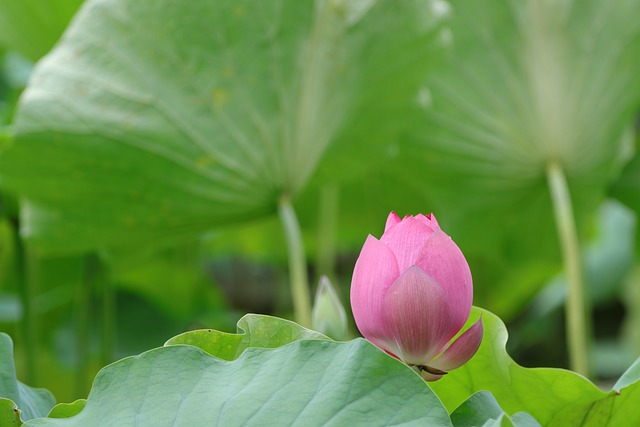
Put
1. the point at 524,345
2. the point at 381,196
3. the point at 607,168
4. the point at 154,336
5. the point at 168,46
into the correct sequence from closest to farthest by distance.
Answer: the point at 168,46 → the point at 607,168 → the point at 381,196 → the point at 154,336 → the point at 524,345

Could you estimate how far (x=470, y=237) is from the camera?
155 centimetres

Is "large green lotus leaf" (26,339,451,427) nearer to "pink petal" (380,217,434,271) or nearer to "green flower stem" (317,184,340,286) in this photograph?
"pink petal" (380,217,434,271)

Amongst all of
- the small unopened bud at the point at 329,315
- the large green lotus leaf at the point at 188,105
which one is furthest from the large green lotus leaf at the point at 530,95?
the small unopened bud at the point at 329,315

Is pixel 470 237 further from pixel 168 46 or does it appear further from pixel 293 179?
pixel 168 46

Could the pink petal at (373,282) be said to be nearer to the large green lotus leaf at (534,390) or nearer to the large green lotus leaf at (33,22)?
the large green lotus leaf at (534,390)

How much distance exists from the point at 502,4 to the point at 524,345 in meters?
1.59

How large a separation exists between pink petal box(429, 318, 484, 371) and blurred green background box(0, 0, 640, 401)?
59 cm

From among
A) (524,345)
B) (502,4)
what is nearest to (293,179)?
(502,4)

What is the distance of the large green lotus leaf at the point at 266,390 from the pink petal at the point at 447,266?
1.8 inches

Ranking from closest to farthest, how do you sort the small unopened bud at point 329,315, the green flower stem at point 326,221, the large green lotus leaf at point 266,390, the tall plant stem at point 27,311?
the large green lotus leaf at point 266,390, the small unopened bud at point 329,315, the tall plant stem at point 27,311, the green flower stem at point 326,221

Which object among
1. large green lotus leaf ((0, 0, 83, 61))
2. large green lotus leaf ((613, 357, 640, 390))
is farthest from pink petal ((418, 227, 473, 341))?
large green lotus leaf ((0, 0, 83, 61))

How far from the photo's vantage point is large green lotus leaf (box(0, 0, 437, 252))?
1.00 metres

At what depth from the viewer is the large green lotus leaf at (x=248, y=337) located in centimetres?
53

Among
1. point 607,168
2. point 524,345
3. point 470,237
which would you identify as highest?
point 607,168
